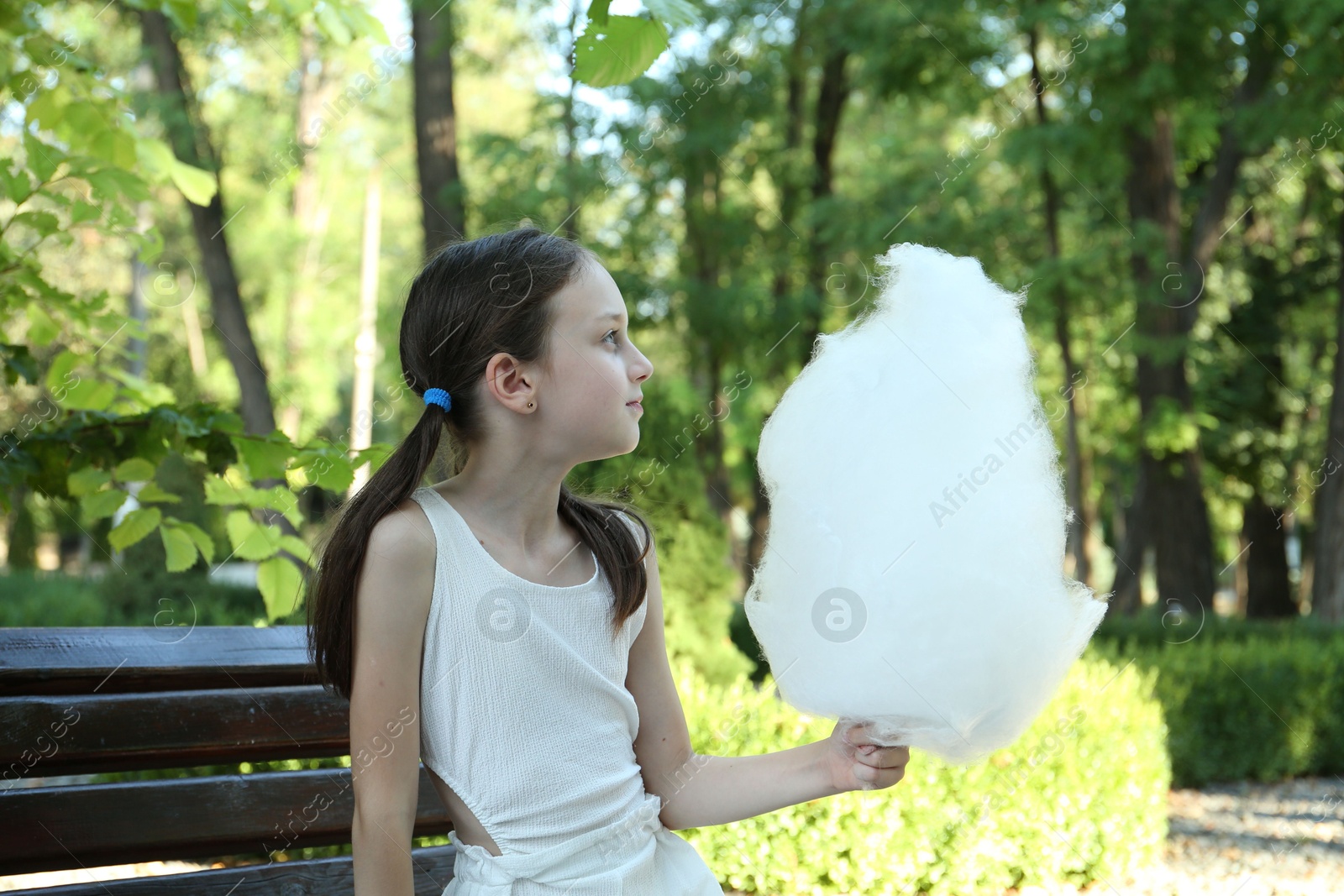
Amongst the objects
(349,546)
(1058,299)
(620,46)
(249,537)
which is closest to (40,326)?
(249,537)

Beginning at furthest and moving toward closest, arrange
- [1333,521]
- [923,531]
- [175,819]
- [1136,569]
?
[1136,569]
[1333,521]
[175,819]
[923,531]

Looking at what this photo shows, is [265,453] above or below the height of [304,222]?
below

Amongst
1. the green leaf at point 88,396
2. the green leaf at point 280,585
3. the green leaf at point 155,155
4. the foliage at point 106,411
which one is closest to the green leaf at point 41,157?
the foliage at point 106,411

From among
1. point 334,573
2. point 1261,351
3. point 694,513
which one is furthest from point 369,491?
point 1261,351

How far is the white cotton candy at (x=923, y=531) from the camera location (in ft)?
4.48

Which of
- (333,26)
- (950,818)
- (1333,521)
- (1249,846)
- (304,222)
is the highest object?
(304,222)

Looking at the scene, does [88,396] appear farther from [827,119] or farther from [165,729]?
[827,119]

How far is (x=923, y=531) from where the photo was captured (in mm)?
1398

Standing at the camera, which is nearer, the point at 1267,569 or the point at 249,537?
the point at 249,537

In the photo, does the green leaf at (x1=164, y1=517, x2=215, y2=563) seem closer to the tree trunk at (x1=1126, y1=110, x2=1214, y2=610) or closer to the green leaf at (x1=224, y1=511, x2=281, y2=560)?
the green leaf at (x1=224, y1=511, x2=281, y2=560)

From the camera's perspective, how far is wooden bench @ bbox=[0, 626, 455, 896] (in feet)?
6.31

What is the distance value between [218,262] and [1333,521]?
990cm

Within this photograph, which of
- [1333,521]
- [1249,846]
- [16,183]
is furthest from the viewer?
[1333,521]

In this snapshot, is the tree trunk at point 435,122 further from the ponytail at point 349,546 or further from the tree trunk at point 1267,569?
the tree trunk at point 1267,569
